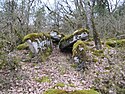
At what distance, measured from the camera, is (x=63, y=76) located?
8562 millimetres

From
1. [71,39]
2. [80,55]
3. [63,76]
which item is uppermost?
[71,39]

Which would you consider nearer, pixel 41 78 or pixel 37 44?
pixel 41 78

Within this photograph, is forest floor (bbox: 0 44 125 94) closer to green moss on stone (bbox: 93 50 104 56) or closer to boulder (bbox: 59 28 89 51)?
green moss on stone (bbox: 93 50 104 56)

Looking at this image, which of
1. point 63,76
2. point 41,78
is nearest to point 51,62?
point 63,76

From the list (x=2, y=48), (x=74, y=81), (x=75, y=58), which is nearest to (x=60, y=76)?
(x=74, y=81)

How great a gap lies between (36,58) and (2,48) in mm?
2440

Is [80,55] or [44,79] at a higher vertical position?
[80,55]

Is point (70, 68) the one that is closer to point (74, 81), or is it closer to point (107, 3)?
point (74, 81)

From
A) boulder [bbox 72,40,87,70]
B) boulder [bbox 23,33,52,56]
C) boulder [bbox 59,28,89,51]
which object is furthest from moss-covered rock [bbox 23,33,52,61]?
boulder [bbox 72,40,87,70]

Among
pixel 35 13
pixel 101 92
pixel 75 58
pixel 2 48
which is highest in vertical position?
pixel 35 13

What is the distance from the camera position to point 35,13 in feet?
57.1

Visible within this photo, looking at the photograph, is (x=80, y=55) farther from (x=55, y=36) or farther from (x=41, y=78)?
(x=55, y=36)

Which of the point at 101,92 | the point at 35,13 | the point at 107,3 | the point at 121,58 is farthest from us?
the point at 107,3

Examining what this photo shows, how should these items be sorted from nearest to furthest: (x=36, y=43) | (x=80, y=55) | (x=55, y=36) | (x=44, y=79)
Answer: (x=44, y=79), (x=80, y=55), (x=36, y=43), (x=55, y=36)
